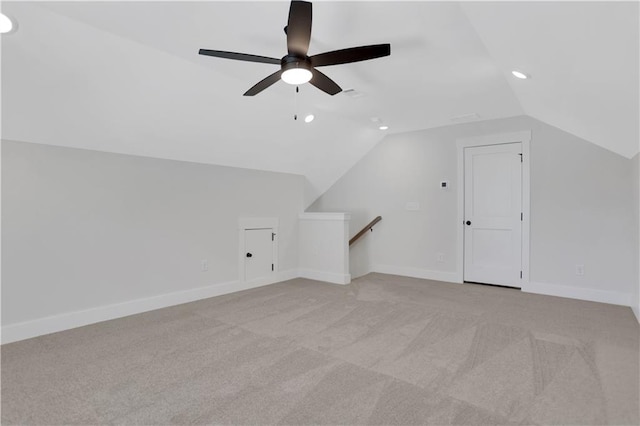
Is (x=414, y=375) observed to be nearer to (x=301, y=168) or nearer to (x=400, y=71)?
(x=400, y=71)

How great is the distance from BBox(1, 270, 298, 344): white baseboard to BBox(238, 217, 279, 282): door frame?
0.22m

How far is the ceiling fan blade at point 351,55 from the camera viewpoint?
77.7 inches

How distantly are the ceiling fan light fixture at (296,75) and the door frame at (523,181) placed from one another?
3293 millimetres

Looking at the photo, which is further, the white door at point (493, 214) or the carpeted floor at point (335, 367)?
the white door at point (493, 214)

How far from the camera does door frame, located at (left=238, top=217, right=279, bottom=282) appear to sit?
4359mm

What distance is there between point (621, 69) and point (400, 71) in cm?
153

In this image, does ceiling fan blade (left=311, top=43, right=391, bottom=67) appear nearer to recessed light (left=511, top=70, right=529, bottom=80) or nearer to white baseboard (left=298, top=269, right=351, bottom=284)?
recessed light (left=511, top=70, right=529, bottom=80)

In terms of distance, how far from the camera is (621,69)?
73.8 inches

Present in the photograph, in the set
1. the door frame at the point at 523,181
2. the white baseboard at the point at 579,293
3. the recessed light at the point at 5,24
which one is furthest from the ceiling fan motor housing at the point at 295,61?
the white baseboard at the point at 579,293

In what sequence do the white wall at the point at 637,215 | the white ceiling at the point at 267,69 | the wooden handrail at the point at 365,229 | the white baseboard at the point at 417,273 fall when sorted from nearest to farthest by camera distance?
the white ceiling at the point at 267,69, the white wall at the point at 637,215, the white baseboard at the point at 417,273, the wooden handrail at the point at 365,229

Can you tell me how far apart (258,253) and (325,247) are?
990mm

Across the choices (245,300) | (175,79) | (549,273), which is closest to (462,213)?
(549,273)

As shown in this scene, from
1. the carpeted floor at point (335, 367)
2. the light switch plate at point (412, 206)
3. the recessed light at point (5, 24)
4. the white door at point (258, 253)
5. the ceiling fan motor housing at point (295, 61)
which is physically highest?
the recessed light at point (5, 24)

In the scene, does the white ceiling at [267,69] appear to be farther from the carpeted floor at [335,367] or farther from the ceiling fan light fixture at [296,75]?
the carpeted floor at [335,367]
